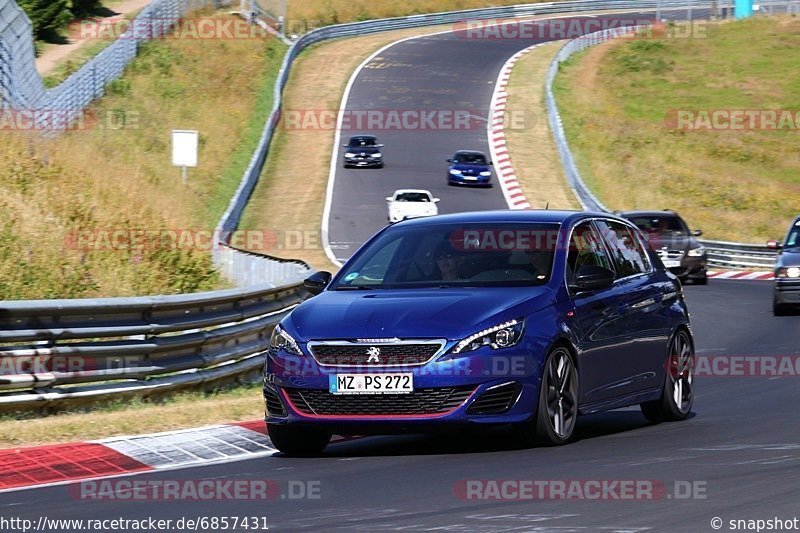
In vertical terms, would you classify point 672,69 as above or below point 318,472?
below

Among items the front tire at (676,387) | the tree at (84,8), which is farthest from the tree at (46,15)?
the front tire at (676,387)

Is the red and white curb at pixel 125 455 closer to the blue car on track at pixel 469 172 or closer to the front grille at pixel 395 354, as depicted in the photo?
the front grille at pixel 395 354

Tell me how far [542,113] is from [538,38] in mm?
20260

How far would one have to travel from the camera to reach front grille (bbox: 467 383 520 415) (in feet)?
29.5

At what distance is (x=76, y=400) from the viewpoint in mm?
11336

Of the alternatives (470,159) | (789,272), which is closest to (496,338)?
(789,272)

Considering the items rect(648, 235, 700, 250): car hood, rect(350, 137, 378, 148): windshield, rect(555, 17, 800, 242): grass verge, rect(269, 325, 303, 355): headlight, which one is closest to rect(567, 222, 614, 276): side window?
rect(269, 325, 303, 355): headlight

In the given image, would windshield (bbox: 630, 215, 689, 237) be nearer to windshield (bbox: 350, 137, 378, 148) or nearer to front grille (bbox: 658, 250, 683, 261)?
front grille (bbox: 658, 250, 683, 261)

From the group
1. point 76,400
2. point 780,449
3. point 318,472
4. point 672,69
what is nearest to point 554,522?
point 318,472

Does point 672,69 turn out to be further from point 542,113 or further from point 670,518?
point 670,518

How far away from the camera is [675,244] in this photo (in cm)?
3114

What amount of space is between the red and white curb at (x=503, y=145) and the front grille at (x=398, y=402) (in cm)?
3461

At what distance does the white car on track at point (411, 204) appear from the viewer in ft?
134

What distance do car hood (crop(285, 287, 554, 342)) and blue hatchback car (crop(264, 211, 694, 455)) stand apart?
0.01 meters
